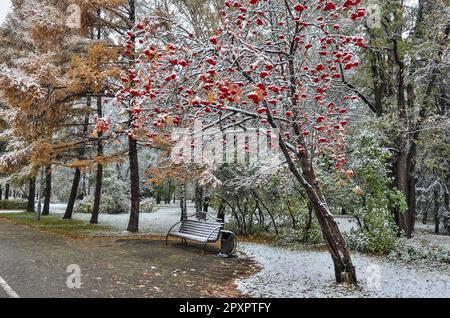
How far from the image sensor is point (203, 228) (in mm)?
9648

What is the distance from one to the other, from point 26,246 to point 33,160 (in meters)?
3.40

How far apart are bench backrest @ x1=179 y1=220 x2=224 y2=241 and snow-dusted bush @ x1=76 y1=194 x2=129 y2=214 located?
1692cm

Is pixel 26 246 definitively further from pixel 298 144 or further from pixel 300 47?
pixel 300 47

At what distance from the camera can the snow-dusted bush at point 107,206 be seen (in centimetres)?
2556

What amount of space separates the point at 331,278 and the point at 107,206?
21.6 meters

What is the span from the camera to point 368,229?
33.3 feet

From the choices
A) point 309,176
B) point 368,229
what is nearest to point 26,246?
point 309,176

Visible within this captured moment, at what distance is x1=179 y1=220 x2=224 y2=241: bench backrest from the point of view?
359 inches

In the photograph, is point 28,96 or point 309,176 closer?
point 309,176

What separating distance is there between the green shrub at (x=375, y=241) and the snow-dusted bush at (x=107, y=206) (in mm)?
19713
